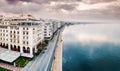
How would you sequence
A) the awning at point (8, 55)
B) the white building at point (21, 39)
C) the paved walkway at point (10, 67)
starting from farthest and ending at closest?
the white building at point (21, 39) < the awning at point (8, 55) < the paved walkway at point (10, 67)

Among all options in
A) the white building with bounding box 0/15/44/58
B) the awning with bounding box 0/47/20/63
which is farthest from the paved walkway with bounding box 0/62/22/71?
the white building with bounding box 0/15/44/58

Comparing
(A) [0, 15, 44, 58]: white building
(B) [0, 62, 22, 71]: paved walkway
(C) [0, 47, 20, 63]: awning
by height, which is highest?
(A) [0, 15, 44, 58]: white building

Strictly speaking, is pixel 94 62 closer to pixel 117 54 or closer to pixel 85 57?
pixel 85 57

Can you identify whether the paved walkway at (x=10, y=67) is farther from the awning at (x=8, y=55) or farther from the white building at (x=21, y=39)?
the white building at (x=21, y=39)

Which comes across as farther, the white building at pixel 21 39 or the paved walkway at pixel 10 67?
the white building at pixel 21 39

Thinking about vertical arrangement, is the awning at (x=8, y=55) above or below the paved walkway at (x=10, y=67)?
above

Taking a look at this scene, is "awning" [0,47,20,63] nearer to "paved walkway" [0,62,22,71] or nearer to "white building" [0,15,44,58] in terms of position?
"paved walkway" [0,62,22,71]

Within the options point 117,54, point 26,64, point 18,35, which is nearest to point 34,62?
point 26,64

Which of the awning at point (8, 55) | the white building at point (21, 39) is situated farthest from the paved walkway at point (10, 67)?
the white building at point (21, 39)

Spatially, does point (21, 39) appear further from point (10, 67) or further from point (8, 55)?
point (10, 67)

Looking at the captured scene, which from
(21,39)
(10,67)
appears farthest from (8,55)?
(21,39)

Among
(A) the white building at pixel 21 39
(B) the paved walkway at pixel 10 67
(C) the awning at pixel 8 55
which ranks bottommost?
(B) the paved walkway at pixel 10 67

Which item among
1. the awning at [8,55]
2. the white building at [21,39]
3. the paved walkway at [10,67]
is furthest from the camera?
the white building at [21,39]
